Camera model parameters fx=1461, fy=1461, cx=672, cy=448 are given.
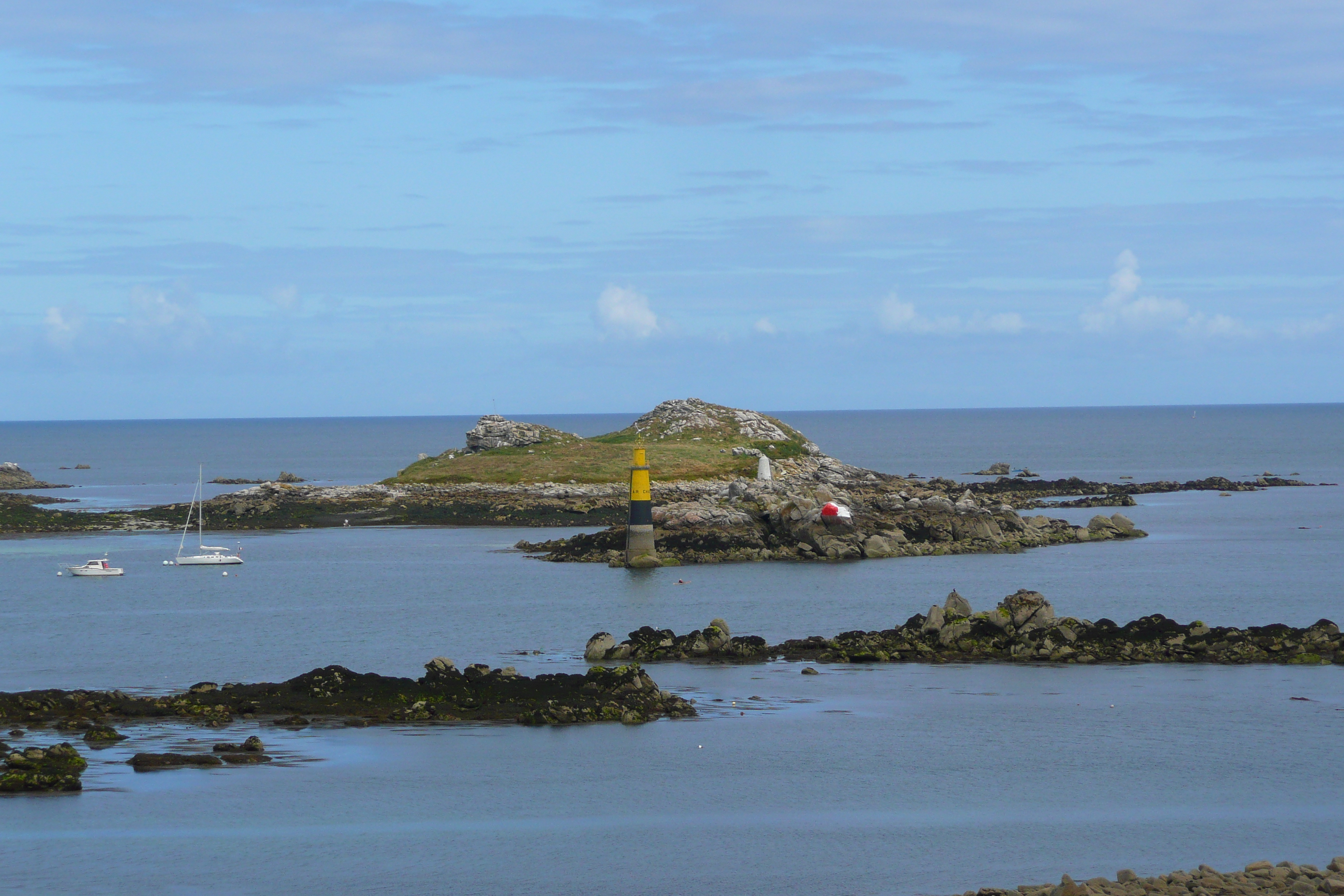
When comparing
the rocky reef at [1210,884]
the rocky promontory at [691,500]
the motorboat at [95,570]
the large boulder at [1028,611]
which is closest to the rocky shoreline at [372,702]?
the large boulder at [1028,611]

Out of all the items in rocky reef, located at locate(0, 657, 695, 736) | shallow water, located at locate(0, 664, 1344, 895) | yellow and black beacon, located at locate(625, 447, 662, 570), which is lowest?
shallow water, located at locate(0, 664, 1344, 895)

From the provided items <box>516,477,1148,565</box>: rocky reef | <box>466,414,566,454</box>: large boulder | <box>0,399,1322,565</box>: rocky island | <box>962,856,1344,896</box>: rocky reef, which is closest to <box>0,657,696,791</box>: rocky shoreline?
<box>962,856,1344,896</box>: rocky reef

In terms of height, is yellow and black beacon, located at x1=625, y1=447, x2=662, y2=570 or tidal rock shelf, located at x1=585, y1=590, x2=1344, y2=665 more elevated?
yellow and black beacon, located at x1=625, y1=447, x2=662, y2=570

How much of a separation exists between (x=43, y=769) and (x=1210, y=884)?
21.5m

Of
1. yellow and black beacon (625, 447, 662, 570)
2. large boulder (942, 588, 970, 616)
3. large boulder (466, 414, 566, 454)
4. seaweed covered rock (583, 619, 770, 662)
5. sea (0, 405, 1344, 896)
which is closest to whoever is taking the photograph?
sea (0, 405, 1344, 896)

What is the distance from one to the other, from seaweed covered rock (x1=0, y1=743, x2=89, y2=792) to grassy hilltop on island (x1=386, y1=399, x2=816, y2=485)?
84.0 metres

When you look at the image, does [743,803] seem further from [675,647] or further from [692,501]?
[692,501]

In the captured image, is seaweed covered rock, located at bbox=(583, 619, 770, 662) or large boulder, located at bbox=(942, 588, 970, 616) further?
large boulder, located at bbox=(942, 588, 970, 616)

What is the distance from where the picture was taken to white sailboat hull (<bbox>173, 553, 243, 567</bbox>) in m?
77.6

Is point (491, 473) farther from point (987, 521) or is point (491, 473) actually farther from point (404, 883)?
point (404, 883)

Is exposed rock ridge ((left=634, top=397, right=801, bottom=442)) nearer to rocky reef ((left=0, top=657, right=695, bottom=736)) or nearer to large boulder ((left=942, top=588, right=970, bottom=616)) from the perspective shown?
large boulder ((left=942, top=588, right=970, bottom=616))

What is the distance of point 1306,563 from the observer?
73.8m

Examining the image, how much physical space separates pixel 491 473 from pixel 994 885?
9683cm

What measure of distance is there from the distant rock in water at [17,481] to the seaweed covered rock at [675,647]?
117 metres
